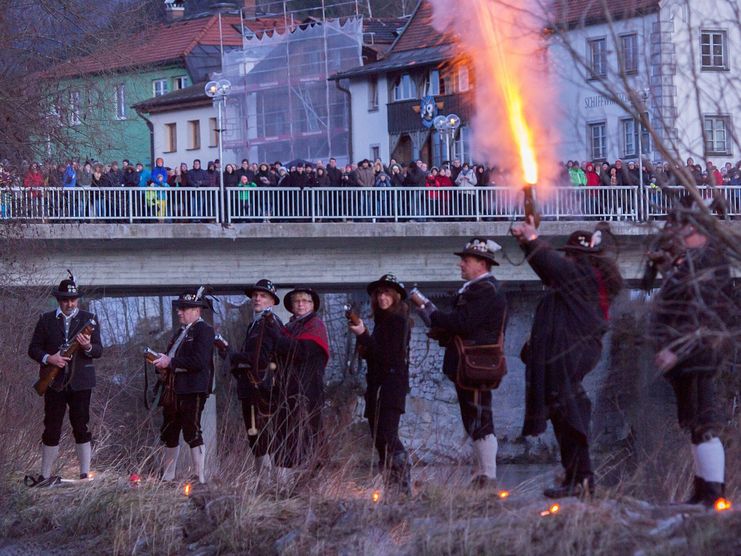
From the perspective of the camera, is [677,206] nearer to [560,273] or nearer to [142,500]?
[560,273]

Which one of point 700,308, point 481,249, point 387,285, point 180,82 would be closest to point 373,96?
point 180,82

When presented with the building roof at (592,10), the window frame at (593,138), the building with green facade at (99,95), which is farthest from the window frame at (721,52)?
the building with green facade at (99,95)

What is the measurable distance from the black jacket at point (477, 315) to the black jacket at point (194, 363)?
258 centimetres

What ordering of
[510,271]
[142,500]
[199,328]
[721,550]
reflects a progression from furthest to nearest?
[510,271] < [199,328] < [142,500] < [721,550]

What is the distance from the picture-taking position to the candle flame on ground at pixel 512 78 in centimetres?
974

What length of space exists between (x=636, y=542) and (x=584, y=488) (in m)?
0.96

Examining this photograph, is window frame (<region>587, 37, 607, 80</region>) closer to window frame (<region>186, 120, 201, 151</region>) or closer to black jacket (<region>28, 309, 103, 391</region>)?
black jacket (<region>28, 309, 103, 391</region>)

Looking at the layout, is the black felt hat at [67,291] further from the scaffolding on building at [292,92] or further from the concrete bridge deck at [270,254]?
the scaffolding on building at [292,92]

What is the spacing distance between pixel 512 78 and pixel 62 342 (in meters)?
4.74

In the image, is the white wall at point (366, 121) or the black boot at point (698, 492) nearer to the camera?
the black boot at point (698, 492)

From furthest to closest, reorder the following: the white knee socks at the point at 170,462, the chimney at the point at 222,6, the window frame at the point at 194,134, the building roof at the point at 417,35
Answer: the chimney at the point at 222,6, the window frame at the point at 194,134, the building roof at the point at 417,35, the white knee socks at the point at 170,462

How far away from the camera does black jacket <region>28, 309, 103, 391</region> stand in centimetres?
1207

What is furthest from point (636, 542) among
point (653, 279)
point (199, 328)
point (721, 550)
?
point (199, 328)

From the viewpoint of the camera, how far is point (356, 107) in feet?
162
